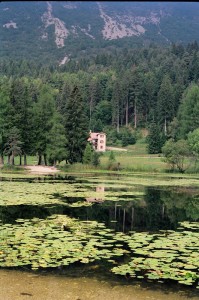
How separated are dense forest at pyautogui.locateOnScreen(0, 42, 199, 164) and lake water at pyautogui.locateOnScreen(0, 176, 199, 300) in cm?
3071

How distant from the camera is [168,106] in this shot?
114062mm

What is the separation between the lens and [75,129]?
63.5m

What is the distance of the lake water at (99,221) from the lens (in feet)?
26.4

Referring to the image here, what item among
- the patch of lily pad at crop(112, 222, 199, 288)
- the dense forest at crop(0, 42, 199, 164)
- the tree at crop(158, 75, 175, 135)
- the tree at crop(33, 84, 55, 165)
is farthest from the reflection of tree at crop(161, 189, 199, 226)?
the tree at crop(158, 75, 175, 135)

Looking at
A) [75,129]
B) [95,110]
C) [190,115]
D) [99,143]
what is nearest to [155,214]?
[75,129]

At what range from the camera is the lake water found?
26.4 feet

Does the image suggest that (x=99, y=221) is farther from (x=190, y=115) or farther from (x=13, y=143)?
(x=190, y=115)

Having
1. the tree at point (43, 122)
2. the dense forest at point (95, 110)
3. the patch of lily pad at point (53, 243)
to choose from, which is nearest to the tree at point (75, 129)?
the dense forest at point (95, 110)

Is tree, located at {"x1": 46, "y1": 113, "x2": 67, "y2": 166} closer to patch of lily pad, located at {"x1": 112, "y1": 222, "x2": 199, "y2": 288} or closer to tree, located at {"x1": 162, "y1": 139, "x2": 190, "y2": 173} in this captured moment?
tree, located at {"x1": 162, "y1": 139, "x2": 190, "y2": 173}

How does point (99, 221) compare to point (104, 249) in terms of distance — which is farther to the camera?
point (99, 221)

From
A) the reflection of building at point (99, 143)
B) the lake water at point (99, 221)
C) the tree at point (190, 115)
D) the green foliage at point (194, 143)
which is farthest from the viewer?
the reflection of building at point (99, 143)

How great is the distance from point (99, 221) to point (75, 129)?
1853 inches

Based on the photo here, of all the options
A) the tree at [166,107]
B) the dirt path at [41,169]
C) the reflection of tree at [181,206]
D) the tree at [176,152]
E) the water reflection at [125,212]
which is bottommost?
the dirt path at [41,169]

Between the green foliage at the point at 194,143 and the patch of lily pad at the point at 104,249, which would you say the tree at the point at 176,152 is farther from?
the patch of lily pad at the point at 104,249
